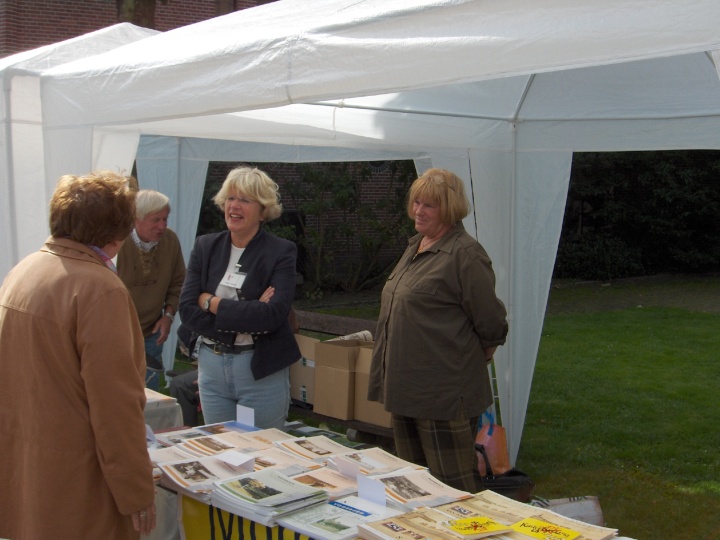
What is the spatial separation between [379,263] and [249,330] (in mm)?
11536

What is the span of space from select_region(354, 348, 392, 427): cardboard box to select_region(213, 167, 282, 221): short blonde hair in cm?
157

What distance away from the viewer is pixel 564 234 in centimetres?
1797

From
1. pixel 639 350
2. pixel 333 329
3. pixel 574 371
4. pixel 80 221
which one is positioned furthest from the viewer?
pixel 639 350

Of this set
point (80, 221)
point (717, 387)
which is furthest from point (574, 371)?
point (80, 221)

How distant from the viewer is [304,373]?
5340 millimetres

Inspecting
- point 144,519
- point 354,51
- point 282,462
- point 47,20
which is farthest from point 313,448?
point 47,20

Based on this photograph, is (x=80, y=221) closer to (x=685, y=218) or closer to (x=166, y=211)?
(x=166, y=211)

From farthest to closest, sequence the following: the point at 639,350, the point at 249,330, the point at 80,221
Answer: the point at 639,350
the point at 249,330
the point at 80,221

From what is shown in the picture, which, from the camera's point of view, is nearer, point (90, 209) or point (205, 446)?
point (90, 209)

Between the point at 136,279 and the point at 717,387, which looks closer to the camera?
the point at 136,279

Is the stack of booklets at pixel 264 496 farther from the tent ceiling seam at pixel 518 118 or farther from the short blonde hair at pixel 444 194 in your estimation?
the tent ceiling seam at pixel 518 118

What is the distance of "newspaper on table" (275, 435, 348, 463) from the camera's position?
3.01 metres

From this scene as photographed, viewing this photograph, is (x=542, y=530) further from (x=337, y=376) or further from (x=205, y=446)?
(x=337, y=376)

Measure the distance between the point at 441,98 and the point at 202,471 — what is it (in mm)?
3066
